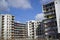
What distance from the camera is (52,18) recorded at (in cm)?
5925

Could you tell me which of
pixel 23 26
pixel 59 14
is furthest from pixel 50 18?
pixel 23 26

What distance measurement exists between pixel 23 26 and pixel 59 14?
78.9 m

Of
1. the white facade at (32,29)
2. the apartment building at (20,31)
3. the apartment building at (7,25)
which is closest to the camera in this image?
the apartment building at (7,25)

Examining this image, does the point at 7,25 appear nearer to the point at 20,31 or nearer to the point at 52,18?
the point at 20,31

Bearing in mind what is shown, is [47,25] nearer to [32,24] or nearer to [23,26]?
[32,24]

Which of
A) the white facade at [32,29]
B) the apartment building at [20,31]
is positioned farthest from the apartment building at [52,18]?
the apartment building at [20,31]

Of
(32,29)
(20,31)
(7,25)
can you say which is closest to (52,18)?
(7,25)

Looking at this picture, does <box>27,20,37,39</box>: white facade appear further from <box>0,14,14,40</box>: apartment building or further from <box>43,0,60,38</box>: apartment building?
<box>43,0,60,38</box>: apartment building

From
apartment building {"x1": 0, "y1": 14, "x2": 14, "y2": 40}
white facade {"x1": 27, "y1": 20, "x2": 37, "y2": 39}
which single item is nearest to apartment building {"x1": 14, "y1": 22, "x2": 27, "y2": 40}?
white facade {"x1": 27, "y1": 20, "x2": 37, "y2": 39}

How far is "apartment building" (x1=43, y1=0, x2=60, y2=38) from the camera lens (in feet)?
184

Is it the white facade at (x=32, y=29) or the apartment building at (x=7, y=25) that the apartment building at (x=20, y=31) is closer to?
the white facade at (x=32, y=29)

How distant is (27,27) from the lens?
129 meters

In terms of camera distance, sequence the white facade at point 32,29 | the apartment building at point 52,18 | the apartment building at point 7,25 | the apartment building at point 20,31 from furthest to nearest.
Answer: the white facade at point 32,29 < the apartment building at point 20,31 < the apartment building at point 7,25 < the apartment building at point 52,18

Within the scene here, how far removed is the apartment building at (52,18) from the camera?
55969 millimetres
